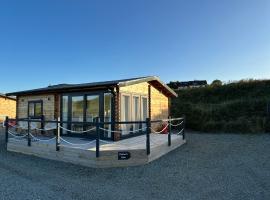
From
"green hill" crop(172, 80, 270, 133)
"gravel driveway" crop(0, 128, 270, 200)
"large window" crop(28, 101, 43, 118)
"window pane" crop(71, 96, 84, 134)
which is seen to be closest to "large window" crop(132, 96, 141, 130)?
"window pane" crop(71, 96, 84, 134)

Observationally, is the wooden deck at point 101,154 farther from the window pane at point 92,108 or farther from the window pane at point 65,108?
the window pane at point 65,108

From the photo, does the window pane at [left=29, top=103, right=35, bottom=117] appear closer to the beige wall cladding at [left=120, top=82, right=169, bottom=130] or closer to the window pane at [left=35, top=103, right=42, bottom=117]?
the window pane at [left=35, top=103, right=42, bottom=117]

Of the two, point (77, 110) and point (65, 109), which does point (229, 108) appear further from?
point (65, 109)

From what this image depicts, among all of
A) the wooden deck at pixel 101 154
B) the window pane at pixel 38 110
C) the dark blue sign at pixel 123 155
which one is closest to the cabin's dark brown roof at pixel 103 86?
the window pane at pixel 38 110

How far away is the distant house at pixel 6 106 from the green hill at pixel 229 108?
17.3 meters

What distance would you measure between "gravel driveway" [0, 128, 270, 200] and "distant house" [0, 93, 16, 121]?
→ 16.9 meters

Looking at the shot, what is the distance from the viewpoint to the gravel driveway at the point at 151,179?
479 centimetres

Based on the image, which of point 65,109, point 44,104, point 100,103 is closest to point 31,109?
point 44,104

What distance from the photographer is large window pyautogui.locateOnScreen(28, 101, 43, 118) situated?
40.5 ft

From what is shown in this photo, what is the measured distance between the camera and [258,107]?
17.0 m

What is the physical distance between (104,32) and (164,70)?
668cm

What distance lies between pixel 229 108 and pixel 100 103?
39.3 ft

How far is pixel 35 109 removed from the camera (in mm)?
12609

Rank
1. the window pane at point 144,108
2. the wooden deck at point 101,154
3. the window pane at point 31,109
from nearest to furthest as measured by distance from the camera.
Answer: the wooden deck at point 101,154 < the window pane at point 144,108 < the window pane at point 31,109
